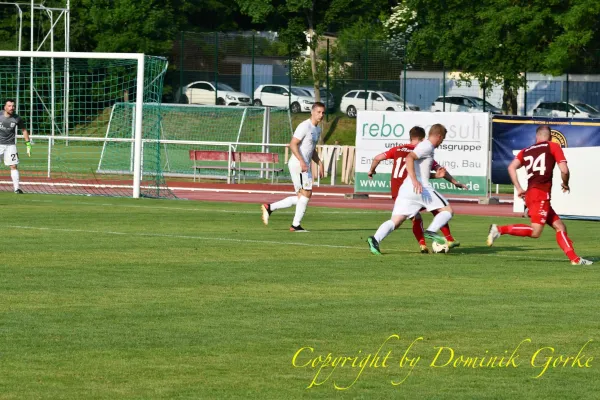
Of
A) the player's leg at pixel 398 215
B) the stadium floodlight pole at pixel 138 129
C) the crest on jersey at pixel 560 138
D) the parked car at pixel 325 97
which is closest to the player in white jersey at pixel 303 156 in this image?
the player's leg at pixel 398 215

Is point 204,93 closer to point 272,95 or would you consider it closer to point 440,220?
point 272,95

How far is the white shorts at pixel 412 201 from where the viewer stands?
608 inches

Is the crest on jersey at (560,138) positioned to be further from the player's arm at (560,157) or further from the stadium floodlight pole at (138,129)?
the player's arm at (560,157)

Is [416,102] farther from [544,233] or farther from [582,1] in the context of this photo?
[544,233]

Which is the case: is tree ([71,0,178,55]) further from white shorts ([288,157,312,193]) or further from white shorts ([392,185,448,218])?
white shorts ([392,185,448,218])

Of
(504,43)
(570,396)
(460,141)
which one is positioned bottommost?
(570,396)

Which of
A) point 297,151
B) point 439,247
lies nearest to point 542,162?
point 439,247

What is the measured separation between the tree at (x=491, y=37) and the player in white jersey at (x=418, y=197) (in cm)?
3099

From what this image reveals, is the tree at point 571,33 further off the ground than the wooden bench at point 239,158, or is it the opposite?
the tree at point 571,33

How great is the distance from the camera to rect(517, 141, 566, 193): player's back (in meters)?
15.1

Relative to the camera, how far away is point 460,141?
27297 millimetres

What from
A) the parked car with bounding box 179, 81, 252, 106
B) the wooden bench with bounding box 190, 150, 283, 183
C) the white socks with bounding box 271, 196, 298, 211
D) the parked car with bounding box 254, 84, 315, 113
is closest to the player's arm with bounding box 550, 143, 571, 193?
the white socks with bounding box 271, 196, 298, 211

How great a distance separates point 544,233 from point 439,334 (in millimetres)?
10930

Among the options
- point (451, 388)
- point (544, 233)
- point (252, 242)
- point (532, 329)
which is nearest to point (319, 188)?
point (544, 233)
